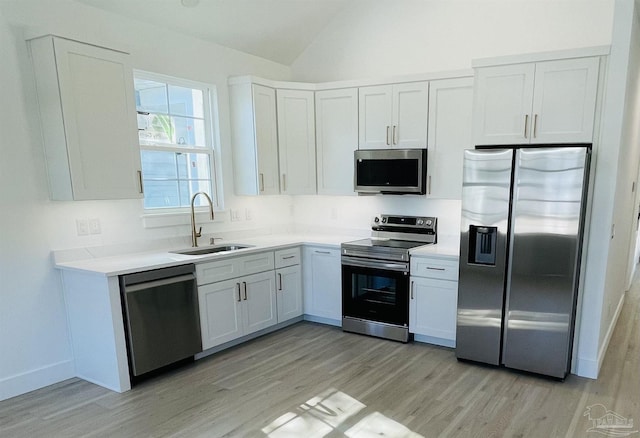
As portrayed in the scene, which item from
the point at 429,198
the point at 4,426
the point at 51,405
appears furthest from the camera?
the point at 429,198

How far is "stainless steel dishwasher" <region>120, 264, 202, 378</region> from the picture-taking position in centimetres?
280

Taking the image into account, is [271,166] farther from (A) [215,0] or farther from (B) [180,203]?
(A) [215,0]

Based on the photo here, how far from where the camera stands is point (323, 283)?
4.03 meters

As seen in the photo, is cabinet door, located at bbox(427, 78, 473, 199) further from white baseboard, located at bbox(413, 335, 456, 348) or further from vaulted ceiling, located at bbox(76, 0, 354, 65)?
vaulted ceiling, located at bbox(76, 0, 354, 65)

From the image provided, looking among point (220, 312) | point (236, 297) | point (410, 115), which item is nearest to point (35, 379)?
point (220, 312)

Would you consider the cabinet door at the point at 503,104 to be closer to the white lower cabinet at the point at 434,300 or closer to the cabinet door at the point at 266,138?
the white lower cabinet at the point at 434,300

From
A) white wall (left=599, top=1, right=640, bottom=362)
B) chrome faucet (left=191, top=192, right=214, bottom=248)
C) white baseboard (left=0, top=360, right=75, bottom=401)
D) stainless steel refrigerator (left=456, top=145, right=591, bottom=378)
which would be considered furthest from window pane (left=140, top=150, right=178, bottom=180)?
white wall (left=599, top=1, right=640, bottom=362)

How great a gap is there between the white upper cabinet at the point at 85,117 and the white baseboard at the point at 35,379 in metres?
1.26

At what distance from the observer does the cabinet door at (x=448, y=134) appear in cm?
350

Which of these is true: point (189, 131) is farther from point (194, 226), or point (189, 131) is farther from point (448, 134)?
point (448, 134)

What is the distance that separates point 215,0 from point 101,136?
1545 millimetres

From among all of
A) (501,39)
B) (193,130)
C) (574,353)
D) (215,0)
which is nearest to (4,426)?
(193,130)

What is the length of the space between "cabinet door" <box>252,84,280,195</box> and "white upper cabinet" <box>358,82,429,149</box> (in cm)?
89

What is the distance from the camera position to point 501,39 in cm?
358
